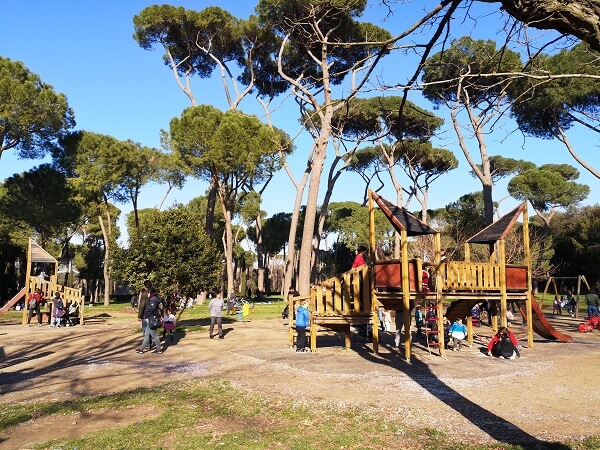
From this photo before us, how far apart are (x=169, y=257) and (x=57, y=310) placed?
22.3ft

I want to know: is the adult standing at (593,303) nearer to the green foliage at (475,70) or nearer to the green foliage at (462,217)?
the green foliage at (475,70)

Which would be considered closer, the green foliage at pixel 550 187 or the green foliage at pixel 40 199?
the green foliage at pixel 40 199

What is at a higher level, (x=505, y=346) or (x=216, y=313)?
(x=216, y=313)

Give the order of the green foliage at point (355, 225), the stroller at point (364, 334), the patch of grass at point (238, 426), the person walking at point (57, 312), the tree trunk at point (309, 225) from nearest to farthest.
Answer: the patch of grass at point (238, 426) → the stroller at point (364, 334) → the person walking at point (57, 312) → the tree trunk at point (309, 225) → the green foliage at point (355, 225)

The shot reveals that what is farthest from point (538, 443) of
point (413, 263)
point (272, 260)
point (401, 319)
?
point (272, 260)

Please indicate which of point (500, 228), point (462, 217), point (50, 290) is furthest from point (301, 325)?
point (462, 217)

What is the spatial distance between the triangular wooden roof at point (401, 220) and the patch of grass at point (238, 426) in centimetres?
695

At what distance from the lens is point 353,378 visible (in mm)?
9828

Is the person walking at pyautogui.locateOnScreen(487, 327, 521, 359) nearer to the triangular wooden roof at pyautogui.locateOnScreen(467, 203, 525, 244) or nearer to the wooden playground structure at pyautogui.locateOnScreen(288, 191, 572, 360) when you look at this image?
the wooden playground structure at pyautogui.locateOnScreen(288, 191, 572, 360)

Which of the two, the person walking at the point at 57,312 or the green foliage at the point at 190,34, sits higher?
the green foliage at the point at 190,34

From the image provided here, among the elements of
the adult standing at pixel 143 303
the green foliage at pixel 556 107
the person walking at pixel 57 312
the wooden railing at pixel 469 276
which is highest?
the green foliage at pixel 556 107

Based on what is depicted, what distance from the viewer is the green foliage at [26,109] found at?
93.6ft

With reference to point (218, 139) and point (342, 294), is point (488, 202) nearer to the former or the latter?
point (342, 294)

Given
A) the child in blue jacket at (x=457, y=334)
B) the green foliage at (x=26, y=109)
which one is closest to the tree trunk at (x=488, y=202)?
the child in blue jacket at (x=457, y=334)
